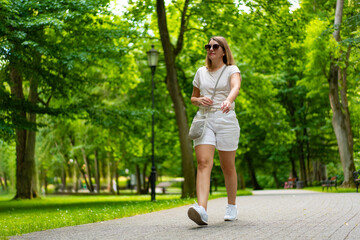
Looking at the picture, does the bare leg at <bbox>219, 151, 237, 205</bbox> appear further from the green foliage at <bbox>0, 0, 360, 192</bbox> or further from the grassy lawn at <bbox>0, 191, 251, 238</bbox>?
the green foliage at <bbox>0, 0, 360, 192</bbox>

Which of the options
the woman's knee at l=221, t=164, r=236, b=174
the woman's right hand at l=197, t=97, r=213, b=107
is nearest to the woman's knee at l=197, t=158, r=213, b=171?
the woman's knee at l=221, t=164, r=236, b=174

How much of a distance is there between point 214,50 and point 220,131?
101 centimetres

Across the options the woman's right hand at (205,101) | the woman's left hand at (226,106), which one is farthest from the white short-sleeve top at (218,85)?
the woman's left hand at (226,106)

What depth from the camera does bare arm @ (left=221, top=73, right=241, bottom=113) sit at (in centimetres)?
601

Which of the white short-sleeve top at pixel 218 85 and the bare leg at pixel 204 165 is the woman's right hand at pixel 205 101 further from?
the bare leg at pixel 204 165

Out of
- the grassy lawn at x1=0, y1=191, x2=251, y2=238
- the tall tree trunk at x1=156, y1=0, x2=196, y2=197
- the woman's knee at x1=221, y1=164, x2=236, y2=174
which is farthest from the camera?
the tall tree trunk at x1=156, y1=0, x2=196, y2=197

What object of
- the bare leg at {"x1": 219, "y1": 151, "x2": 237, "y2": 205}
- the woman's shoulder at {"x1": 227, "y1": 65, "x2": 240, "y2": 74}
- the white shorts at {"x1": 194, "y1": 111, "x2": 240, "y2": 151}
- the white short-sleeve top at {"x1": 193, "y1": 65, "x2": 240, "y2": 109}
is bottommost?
the bare leg at {"x1": 219, "y1": 151, "x2": 237, "y2": 205}

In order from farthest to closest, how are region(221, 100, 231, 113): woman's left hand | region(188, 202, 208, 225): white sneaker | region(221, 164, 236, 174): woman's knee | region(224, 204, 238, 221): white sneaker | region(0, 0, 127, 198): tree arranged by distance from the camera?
1. region(0, 0, 127, 198): tree
2. region(224, 204, 238, 221): white sneaker
3. region(221, 164, 236, 174): woman's knee
4. region(221, 100, 231, 113): woman's left hand
5. region(188, 202, 208, 225): white sneaker

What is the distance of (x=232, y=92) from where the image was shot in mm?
6270

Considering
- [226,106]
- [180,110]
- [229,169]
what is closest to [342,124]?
[180,110]

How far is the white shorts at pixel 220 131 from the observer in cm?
639

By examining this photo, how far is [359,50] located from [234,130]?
19.6 ft

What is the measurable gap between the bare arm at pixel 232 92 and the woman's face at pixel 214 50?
32 centimetres

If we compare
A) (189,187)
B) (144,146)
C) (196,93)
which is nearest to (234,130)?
(196,93)
